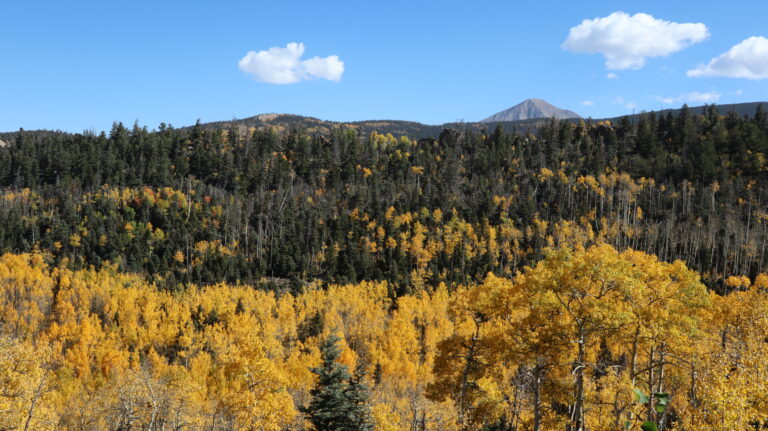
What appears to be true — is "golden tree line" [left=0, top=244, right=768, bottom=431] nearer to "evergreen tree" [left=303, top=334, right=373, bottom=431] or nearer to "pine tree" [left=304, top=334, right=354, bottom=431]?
"pine tree" [left=304, top=334, right=354, bottom=431]

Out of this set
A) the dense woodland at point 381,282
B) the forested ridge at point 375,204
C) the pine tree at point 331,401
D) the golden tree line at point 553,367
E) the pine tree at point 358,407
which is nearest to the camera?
the golden tree line at point 553,367

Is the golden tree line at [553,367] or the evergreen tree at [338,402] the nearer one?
the golden tree line at [553,367]

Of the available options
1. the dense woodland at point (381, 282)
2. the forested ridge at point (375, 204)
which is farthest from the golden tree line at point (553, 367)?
the forested ridge at point (375, 204)

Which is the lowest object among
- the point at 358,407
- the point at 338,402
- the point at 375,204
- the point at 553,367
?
the point at 358,407

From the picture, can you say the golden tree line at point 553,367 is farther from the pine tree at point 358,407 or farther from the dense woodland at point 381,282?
the pine tree at point 358,407

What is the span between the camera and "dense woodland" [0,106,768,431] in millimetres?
21953

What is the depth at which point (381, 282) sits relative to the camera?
122 meters

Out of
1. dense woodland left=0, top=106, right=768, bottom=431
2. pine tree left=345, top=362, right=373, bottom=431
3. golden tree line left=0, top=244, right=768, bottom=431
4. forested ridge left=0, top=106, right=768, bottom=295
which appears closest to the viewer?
golden tree line left=0, top=244, right=768, bottom=431

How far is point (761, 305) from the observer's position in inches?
1160

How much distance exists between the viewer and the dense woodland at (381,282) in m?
22.0

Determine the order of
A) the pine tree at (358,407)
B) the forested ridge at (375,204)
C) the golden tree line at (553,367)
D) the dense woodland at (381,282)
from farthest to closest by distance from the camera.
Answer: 1. the forested ridge at (375,204)
2. the pine tree at (358,407)
3. the dense woodland at (381,282)
4. the golden tree line at (553,367)

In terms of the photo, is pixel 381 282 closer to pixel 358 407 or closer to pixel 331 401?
pixel 358 407

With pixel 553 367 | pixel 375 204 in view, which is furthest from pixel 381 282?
pixel 553 367

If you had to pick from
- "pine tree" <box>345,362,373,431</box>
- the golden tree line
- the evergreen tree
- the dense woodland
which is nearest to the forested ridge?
the dense woodland
